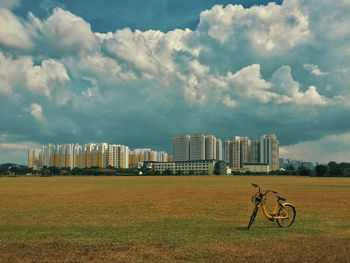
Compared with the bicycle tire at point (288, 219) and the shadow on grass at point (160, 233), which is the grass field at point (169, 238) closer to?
the shadow on grass at point (160, 233)

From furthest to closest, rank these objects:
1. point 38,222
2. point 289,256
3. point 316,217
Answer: point 316,217, point 38,222, point 289,256

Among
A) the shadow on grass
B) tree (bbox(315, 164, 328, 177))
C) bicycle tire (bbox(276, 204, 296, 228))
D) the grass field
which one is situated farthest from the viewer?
tree (bbox(315, 164, 328, 177))

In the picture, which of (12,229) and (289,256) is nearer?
(289,256)

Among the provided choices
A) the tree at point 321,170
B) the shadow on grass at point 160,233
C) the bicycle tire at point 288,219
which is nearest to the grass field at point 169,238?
the shadow on grass at point 160,233

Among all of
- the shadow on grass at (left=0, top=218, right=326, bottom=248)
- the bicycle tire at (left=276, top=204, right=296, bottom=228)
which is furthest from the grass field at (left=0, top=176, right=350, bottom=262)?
the bicycle tire at (left=276, top=204, right=296, bottom=228)

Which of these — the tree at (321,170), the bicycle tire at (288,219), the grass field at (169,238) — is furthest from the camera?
the tree at (321,170)

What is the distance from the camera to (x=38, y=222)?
1708 cm

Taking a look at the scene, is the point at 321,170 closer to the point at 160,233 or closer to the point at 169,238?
the point at 160,233

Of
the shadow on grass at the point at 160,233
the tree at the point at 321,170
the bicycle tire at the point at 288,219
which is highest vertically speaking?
the bicycle tire at the point at 288,219

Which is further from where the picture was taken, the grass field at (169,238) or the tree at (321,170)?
the tree at (321,170)

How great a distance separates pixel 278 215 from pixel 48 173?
17777 centimetres

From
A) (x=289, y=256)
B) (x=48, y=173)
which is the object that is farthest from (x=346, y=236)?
(x=48, y=173)

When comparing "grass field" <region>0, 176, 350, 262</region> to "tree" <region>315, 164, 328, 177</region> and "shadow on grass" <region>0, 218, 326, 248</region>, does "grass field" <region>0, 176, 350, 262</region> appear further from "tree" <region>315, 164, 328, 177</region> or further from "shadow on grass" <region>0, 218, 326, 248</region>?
"tree" <region>315, 164, 328, 177</region>

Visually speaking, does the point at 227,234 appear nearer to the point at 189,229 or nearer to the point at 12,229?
the point at 189,229
